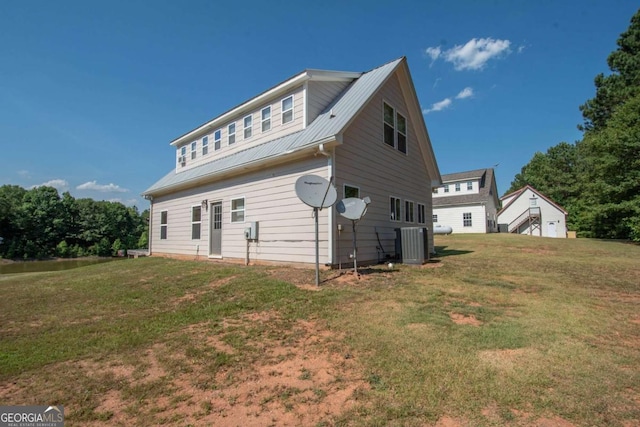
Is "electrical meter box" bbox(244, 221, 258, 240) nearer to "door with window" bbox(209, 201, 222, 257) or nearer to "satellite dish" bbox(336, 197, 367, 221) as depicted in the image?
"door with window" bbox(209, 201, 222, 257)

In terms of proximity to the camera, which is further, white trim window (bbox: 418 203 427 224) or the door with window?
white trim window (bbox: 418 203 427 224)

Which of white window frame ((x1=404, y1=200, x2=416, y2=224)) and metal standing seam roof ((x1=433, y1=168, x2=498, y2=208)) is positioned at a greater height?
metal standing seam roof ((x1=433, y1=168, x2=498, y2=208))

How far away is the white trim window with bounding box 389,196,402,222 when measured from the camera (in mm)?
11927

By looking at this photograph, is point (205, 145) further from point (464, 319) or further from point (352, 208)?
point (464, 319)

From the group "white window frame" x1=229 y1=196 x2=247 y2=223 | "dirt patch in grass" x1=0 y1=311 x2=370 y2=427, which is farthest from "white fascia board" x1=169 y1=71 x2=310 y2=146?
"dirt patch in grass" x1=0 y1=311 x2=370 y2=427

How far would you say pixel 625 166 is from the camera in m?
20.4

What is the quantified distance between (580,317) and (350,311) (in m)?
3.68

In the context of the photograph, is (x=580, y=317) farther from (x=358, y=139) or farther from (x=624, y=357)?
(x=358, y=139)

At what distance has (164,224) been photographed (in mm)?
16688

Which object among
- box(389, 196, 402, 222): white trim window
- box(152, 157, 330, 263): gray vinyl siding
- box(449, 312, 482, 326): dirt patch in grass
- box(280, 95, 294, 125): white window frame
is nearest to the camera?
box(449, 312, 482, 326): dirt patch in grass

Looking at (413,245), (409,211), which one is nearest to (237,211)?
(413,245)

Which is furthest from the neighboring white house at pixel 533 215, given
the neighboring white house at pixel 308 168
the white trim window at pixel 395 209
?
the white trim window at pixel 395 209

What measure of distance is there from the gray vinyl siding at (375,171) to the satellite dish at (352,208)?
65cm

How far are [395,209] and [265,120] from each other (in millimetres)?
6146
